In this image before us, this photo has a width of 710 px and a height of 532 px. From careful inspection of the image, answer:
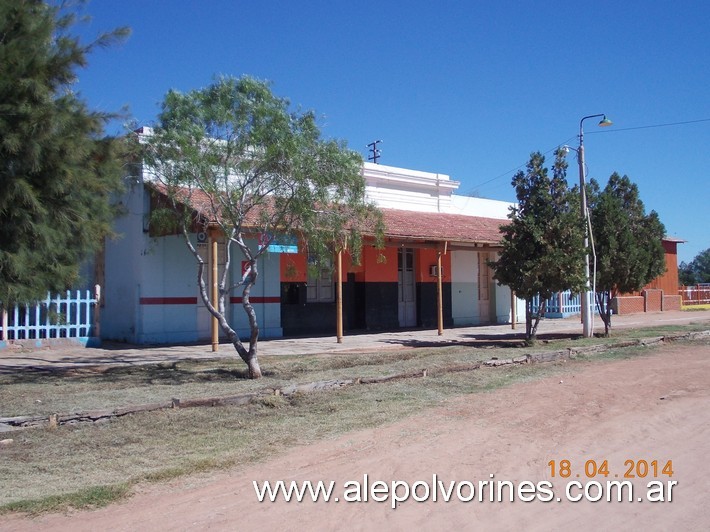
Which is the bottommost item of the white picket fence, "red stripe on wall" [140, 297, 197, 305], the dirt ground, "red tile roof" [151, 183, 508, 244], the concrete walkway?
the dirt ground

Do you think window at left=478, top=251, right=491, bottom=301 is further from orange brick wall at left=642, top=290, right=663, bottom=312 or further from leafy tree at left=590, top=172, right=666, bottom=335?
orange brick wall at left=642, top=290, right=663, bottom=312

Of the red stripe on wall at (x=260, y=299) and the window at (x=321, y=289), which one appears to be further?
the window at (x=321, y=289)

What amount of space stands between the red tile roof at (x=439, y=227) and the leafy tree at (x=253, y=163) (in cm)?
699

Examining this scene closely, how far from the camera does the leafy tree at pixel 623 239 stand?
19.6 meters

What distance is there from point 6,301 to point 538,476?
7367 millimetres

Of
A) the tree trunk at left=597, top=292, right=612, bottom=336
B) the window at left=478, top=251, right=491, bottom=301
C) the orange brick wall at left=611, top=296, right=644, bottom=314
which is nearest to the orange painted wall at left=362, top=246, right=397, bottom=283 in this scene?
the window at left=478, top=251, right=491, bottom=301

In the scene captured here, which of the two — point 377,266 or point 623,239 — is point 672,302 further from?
point 377,266

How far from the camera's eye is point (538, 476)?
6.49 metres

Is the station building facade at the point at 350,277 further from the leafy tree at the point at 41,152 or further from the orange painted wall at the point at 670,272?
the orange painted wall at the point at 670,272

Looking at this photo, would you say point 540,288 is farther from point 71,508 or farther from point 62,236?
point 71,508

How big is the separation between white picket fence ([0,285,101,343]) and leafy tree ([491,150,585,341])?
34.9ft

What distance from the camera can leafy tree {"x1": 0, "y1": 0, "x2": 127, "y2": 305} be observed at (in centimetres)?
A: 900

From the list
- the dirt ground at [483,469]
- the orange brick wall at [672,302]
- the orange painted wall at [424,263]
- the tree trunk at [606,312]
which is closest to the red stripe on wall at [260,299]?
the orange painted wall at [424,263]

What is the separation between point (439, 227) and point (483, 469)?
16.5 metres
